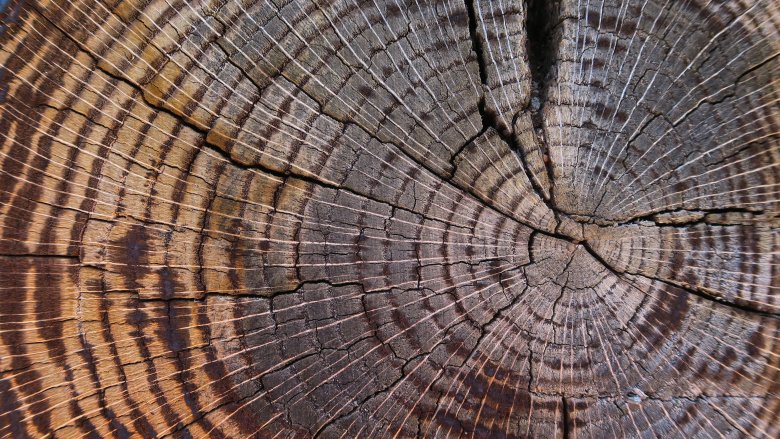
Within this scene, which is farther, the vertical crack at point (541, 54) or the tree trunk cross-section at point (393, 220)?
the vertical crack at point (541, 54)

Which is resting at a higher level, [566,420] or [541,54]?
[541,54]

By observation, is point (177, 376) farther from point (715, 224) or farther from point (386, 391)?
point (715, 224)

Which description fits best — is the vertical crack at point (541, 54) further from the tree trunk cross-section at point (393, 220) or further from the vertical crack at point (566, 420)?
the vertical crack at point (566, 420)

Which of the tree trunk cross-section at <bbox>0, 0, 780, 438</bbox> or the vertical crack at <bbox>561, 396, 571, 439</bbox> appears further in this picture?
the vertical crack at <bbox>561, 396, 571, 439</bbox>

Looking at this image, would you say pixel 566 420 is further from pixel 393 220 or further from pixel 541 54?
pixel 541 54

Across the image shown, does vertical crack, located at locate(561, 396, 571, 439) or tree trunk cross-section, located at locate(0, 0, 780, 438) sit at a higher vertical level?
tree trunk cross-section, located at locate(0, 0, 780, 438)

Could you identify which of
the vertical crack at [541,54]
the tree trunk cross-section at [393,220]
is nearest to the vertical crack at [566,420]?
the tree trunk cross-section at [393,220]

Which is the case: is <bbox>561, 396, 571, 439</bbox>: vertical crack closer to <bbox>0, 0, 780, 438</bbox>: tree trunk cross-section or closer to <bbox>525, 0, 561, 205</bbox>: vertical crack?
<bbox>0, 0, 780, 438</bbox>: tree trunk cross-section

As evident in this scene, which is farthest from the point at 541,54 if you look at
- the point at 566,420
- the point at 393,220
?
the point at 566,420

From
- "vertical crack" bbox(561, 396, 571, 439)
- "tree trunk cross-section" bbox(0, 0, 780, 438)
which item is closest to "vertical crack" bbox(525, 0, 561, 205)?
"tree trunk cross-section" bbox(0, 0, 780, 438)
